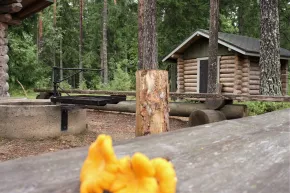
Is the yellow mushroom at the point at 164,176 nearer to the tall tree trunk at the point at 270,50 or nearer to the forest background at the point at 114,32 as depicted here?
the forest background at the point at 114,32

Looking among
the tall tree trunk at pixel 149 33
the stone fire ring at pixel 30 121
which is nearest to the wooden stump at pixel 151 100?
the stone fire ring at pixel 30 121

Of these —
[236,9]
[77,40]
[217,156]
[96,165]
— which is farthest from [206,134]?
[77,40]

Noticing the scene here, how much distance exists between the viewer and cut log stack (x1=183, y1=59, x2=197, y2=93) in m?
17.2

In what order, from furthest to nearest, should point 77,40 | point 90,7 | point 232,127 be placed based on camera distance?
point 77,40
point 90,7
point 232,127

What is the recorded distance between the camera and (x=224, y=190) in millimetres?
907

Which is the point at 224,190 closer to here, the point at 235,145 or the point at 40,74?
the point at 235,145

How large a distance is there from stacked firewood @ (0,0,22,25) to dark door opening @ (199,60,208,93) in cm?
1028

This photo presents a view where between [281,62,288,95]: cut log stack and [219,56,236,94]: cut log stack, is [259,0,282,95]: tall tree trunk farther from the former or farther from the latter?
[281,62,288,95]: cut log stack

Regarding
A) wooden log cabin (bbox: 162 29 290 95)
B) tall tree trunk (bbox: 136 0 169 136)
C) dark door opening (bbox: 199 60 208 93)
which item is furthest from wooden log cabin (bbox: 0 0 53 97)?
dark door opening (bbox: 199 60 208 93)

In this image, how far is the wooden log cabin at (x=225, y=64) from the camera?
1509 cm

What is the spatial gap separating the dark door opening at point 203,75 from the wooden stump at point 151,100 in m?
12.8

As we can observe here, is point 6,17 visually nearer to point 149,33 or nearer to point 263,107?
point 149,33

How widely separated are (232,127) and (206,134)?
31cm

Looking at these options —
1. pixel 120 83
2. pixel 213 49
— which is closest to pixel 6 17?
pixel 213 49
